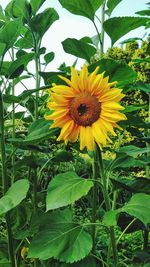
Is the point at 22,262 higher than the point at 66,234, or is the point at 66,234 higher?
the point at 66,234

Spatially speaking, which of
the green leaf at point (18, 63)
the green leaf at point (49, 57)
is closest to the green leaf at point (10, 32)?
the green leaf at point (18, 63)

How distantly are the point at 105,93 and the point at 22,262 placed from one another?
116 centimetres

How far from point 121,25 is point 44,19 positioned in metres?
0.41

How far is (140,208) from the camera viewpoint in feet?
4.67

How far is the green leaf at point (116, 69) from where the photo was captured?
1.55 m

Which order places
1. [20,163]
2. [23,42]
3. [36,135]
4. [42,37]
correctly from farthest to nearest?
1. [23,42]
2. [42,37]
3. [20,163]
4. [36,135]

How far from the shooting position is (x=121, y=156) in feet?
5.63

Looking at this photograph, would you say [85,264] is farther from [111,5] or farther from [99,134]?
[111,5]

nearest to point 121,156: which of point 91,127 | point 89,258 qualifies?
point 91,127

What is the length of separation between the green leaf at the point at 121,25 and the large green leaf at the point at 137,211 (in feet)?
2.05

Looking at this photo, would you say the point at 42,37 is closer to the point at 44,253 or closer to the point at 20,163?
the point at 20,163

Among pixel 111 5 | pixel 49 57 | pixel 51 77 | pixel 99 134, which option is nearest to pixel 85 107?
pixel 99 134

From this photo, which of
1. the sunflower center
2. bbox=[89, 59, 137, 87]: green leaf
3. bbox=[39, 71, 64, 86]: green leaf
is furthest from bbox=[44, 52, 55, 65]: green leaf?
the sunflower center

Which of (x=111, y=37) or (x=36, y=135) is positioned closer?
(x=36, y=135)
